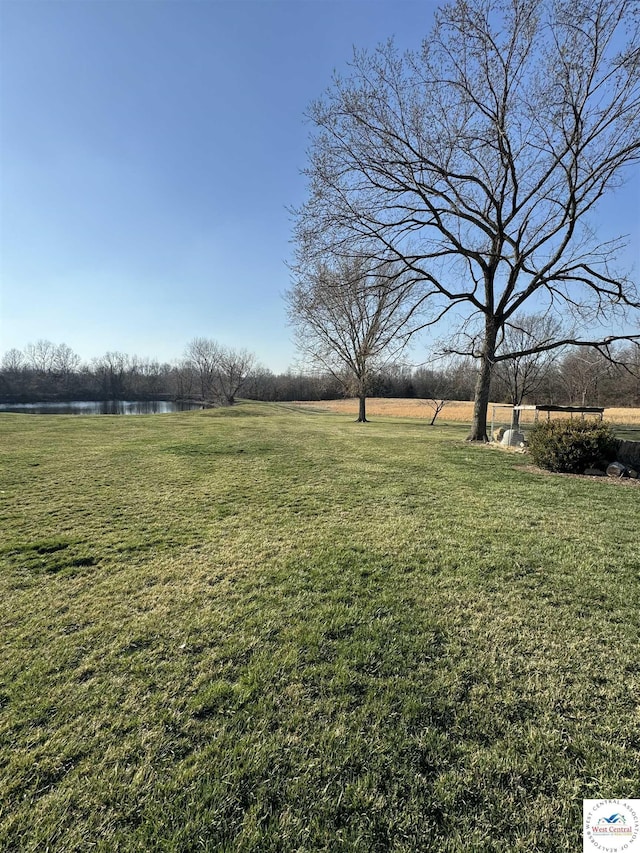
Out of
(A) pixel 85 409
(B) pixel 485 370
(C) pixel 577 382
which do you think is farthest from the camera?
(A) pixel 85 409

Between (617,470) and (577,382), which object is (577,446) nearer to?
(617,470)

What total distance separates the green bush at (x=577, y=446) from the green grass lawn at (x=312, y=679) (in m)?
3.03

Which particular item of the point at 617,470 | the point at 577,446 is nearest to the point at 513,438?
the point at 577,446

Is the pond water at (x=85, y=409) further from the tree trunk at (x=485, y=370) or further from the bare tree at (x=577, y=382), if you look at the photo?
the bare tree at (x=577, y=382)

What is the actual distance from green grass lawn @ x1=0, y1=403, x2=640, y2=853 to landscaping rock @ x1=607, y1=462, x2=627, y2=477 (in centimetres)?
316

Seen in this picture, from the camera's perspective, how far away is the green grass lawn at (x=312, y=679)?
1460 mm

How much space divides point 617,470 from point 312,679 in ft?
26.7

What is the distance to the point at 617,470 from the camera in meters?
7.54

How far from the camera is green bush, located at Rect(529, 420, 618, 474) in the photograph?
769 cm

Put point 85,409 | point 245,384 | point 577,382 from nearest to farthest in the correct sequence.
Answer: point 577,382 → point 85,409 → point 245,384

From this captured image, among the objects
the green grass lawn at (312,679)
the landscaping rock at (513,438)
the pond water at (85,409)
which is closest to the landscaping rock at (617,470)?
the landscaping rock at (513,438)

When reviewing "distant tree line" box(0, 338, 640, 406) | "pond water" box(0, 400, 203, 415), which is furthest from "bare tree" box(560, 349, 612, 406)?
"pond water" box(0, 400, 203, 415)

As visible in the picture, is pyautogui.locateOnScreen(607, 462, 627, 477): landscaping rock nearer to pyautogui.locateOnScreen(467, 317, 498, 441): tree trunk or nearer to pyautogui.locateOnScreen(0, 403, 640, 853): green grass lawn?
pyautogui.locateOnScreen(0, 403, 640, 853): green grass lawn

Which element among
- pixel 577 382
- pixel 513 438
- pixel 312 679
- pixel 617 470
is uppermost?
pixel 577 382
